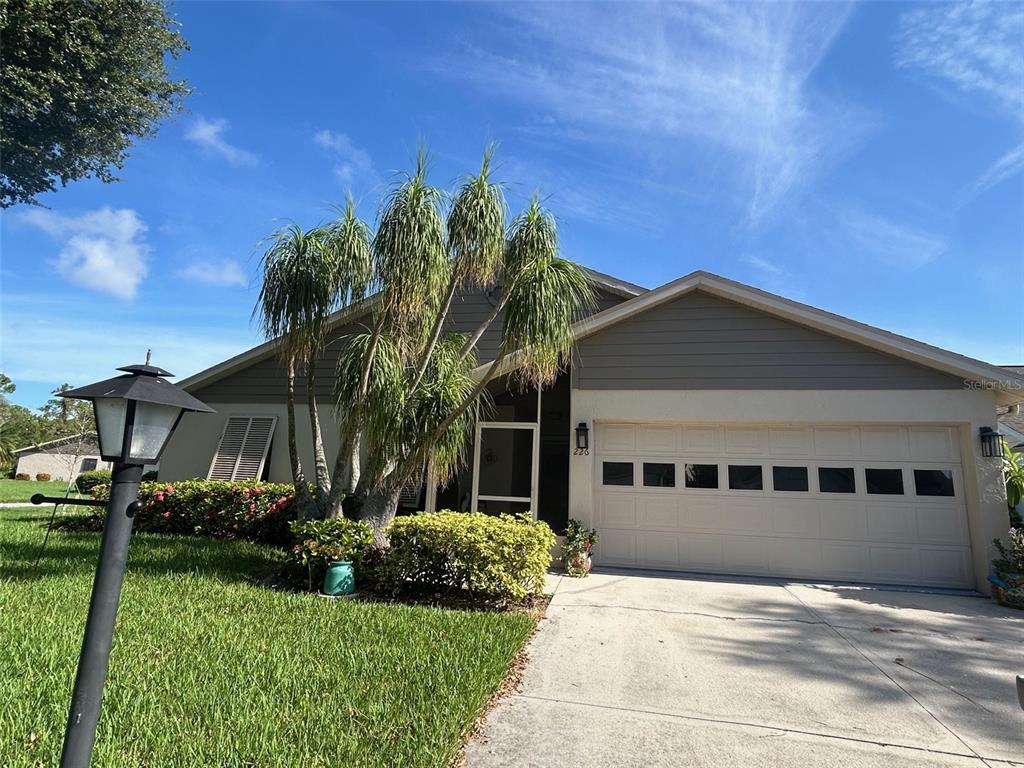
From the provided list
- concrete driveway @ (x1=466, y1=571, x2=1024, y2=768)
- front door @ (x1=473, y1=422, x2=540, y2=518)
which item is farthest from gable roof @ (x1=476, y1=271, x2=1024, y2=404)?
concrete driveway @ (x1=466, y1=571, x2=1024, y2=768)

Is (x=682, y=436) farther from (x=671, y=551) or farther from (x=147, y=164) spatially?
(x=147, y=164)

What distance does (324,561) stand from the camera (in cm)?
625

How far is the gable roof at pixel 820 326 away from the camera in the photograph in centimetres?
738

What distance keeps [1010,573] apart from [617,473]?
5228 millimetres

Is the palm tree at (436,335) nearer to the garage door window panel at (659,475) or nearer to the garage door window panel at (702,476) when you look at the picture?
the garage door window panel at (659,475)

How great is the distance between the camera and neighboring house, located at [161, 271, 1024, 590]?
7684 mm

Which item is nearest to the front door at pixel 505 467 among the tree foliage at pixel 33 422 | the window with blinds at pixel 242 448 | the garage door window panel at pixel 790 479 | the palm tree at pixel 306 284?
the palm tree at pixel 306 284

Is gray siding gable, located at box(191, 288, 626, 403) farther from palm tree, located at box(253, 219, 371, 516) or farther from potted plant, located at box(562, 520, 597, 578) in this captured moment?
potted plant, located at box(562, 520, 597, 578)

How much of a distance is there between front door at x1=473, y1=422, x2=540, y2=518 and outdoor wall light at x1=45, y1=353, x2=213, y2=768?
278 inches

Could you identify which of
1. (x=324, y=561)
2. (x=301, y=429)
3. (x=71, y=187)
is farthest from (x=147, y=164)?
(x=324, y=561)

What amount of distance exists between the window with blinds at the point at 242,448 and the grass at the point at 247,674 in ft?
13.3

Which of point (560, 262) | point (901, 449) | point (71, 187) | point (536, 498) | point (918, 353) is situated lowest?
point (536, 498)

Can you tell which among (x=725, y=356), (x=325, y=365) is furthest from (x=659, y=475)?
(x=325, y=365)

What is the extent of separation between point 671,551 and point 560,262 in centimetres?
506
